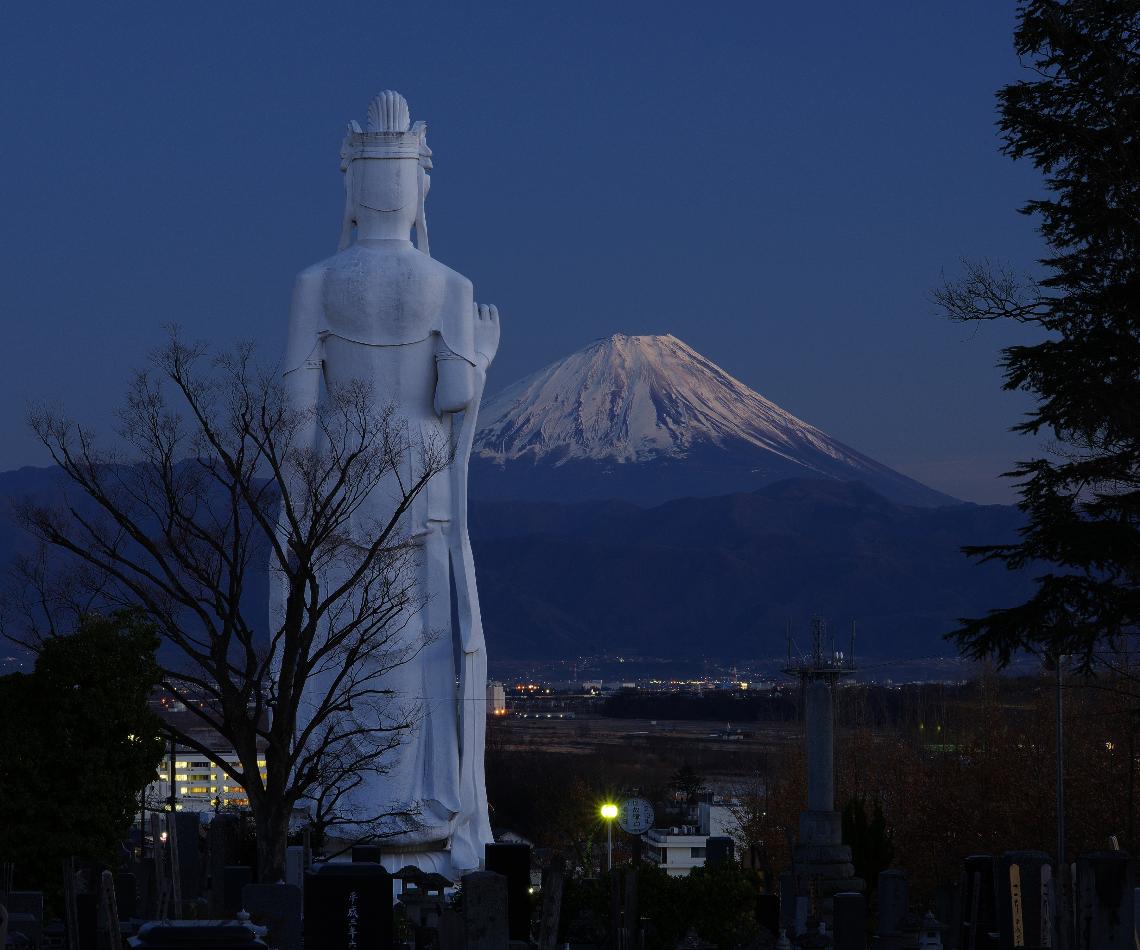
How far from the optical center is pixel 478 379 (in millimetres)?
25594

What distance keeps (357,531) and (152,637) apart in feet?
13.3

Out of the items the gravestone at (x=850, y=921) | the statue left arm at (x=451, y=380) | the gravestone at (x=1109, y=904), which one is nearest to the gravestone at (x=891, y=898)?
the gravestone at (x=850, y=921)

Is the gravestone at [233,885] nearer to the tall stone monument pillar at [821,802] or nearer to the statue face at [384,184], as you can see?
the tall stone monument pillar at [821,802]

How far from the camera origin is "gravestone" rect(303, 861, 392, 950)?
47.1ft

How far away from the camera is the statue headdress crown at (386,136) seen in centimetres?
2508

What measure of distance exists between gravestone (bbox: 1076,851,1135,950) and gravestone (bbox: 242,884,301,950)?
6.92 metres

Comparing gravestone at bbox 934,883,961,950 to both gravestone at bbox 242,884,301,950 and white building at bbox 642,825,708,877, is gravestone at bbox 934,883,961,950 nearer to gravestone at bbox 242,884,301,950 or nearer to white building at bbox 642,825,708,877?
→ gravestone at bbox 242,884,301,950

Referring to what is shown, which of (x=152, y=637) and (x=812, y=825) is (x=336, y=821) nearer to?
(x=152, y=637)

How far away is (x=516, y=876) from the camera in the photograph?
20.2 metres

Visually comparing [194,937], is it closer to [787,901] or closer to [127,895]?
[127,895]

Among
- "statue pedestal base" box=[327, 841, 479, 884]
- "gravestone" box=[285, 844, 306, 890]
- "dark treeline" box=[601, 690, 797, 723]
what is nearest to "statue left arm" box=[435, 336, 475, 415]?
"statue pedestal base" box=[327, 841, 479, 884]

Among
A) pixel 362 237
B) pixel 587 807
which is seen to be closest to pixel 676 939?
pixel 362 237

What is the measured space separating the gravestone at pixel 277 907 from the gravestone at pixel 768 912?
5.83 m

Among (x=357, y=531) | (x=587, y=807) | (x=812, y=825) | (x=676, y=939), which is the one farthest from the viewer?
(x=587, y=807)
